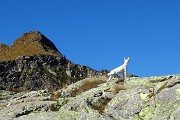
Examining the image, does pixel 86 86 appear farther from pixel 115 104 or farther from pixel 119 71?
pixel 115 104

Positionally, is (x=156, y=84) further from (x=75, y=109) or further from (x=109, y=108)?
(x=75, y=109)

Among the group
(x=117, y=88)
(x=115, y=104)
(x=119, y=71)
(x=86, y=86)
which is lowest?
(x=115, y=104)

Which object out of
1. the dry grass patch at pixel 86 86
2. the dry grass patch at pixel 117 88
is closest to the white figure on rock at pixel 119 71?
the dry grass patch at pixel 86 86

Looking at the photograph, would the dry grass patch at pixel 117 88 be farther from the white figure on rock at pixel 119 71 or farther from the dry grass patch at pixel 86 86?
the dry grass patch at pixel 86 86

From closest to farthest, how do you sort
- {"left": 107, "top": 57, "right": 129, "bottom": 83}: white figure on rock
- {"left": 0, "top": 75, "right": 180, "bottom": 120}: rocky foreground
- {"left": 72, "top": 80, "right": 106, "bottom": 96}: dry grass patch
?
{"left": 0, "top": 75, "right": 180, "bottom": 120}: rocky foreground < {"left": 72, "top": 80, "right": 106, "bottom": 96}: dry grass patch < {"left": 107, "top": 57, "right": 129, "bottom": 83}: white figure on rock

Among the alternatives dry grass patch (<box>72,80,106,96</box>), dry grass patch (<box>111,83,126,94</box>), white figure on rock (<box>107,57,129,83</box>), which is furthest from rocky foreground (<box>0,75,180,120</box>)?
white figure on rock (<box>107,57,129,83</box>)

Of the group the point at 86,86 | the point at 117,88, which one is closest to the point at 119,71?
the point at 86,86

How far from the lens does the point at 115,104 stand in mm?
29969

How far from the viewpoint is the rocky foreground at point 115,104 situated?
92.0 ft

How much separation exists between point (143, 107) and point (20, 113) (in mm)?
8591

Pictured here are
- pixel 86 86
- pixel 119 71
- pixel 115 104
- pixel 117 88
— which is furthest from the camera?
pixel 86 86

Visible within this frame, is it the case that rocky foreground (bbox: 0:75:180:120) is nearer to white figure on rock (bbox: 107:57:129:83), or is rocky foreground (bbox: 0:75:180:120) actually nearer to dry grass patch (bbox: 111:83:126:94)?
dry grass patch (bbox: 111:83:126:94)

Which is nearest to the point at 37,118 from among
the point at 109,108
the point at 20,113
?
the point at 20,113

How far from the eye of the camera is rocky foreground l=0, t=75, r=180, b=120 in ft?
92.0
